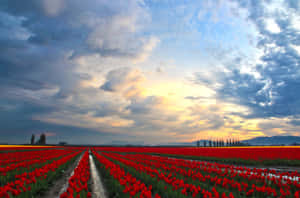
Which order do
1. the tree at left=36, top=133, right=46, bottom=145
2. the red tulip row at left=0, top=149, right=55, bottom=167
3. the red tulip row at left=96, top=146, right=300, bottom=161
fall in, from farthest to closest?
the tree at left=36, top=133, right=46, bottom=145 < the red tulip row at left=96, top=146, right=300, bottom=161 < the red tulip row at left=0, top=149, right=55, bottom=167

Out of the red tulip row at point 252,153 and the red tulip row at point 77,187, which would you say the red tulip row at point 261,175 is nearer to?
the red tulip row at point 77,187

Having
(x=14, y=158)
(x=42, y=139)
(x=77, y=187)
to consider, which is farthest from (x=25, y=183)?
(x=42, y=139)

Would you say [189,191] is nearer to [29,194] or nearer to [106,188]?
[106,188]

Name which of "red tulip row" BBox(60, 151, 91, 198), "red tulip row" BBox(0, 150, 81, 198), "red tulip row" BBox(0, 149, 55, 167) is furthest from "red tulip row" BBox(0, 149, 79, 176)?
"red tulip row" BBox(60, 151, 91, 198)

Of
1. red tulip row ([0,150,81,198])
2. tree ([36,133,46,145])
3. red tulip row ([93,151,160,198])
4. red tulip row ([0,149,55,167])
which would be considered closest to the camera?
red tulip row ([93,151,160,198])

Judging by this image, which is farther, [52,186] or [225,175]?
[225,175]

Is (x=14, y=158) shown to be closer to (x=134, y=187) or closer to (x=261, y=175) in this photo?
(x=134, y=187)

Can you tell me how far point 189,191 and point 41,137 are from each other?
157 meters

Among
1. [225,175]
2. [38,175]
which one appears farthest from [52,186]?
[225,175]

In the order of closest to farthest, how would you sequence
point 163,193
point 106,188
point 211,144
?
point 163,193 < point 106,188 < point 211,144

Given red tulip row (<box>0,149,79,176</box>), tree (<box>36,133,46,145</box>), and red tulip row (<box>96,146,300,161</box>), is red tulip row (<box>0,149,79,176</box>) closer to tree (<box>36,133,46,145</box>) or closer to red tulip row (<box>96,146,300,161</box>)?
red tulip row (<box>96,146,300,161</box>)

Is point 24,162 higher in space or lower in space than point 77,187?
lower

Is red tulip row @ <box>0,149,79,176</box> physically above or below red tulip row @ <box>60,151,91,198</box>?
below

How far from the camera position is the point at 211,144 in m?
154
